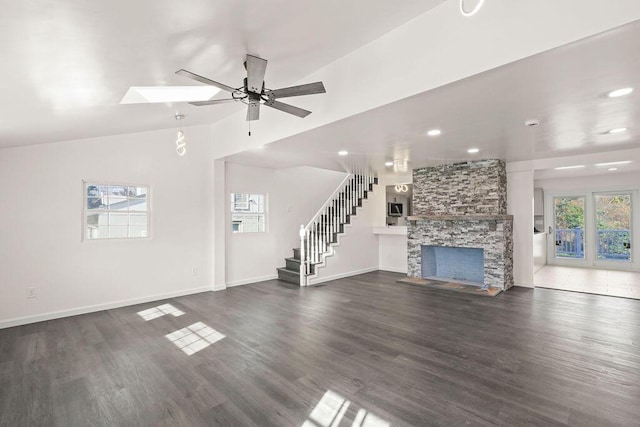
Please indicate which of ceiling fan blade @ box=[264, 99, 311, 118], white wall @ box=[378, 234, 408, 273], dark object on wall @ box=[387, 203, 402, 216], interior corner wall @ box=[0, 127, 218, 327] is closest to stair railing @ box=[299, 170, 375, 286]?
white wall @ box=[378, 234, 408, 273]

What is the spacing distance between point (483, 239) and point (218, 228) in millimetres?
5293

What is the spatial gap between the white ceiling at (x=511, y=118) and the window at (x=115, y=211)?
1853 millimetres

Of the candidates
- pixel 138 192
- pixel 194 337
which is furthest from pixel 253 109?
pixel 138 192

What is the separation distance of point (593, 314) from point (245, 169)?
21.5 feet

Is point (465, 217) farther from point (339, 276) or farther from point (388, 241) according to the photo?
point (339, 276)

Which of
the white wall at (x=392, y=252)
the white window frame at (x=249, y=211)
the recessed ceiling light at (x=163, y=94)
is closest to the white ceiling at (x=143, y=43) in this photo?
the recessed ceiling light at (x=163, y=94)

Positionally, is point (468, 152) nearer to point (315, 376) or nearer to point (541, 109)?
point (541, 109)

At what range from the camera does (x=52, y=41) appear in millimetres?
1869

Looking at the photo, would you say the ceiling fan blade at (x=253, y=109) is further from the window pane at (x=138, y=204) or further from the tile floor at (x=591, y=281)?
the tile floor at (x=591, y=281)

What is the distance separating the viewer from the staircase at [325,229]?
6883 millimetres

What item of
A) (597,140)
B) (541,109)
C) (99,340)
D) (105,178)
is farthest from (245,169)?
Result: (597,140)

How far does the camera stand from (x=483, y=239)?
20.6ft

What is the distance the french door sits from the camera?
8.02m

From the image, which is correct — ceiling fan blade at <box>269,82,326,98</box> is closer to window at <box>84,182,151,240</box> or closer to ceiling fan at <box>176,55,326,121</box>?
ceiling fan at <box>176,55,326,121</box>
